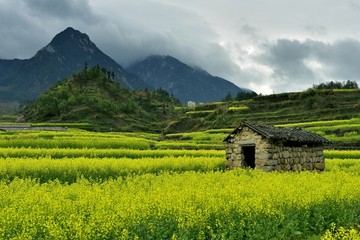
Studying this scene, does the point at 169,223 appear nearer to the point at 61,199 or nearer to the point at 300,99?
the point at 61,199

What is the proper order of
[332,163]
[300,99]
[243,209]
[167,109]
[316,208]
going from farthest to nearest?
[167,109] → [300,99] → [332,163] → [316,208] → [243,209]

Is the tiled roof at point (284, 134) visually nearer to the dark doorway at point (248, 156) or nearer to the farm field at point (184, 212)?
the dark doorway at point (248, 156)

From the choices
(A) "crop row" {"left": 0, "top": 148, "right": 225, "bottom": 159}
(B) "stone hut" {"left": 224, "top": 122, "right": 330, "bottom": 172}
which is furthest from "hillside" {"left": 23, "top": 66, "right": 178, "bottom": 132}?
(B) "stone hut" {"left": 224, "top": 122, "right": 330, "bottom": 172}

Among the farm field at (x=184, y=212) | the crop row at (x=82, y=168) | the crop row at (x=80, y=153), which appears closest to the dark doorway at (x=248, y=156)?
the crop row at (x=82, y=168)

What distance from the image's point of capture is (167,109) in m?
150

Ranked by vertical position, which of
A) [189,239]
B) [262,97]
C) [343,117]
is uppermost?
[262,97]

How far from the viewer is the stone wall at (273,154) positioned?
2711 centimetres

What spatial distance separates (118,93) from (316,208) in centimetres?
12898

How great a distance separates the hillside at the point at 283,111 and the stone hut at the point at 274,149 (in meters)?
42.2

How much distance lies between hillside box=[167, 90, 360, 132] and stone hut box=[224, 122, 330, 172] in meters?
42.2

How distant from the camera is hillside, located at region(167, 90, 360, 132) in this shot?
244 feet

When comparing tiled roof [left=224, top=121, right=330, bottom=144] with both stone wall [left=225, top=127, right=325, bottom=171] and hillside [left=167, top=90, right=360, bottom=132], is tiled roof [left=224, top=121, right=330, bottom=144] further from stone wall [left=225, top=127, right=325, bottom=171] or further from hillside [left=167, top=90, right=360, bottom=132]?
hillside [left=167, top=90, right=360, bottom=132]

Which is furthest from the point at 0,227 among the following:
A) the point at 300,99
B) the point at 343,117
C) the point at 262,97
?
the point at 262,97

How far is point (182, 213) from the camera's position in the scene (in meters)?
11.4
